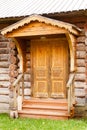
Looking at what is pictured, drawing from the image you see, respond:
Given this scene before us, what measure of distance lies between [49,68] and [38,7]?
2295 millimetres

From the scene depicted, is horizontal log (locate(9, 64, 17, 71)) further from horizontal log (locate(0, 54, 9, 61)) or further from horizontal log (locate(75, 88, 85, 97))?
horizontal log (locate(75, 88, 85, 97))

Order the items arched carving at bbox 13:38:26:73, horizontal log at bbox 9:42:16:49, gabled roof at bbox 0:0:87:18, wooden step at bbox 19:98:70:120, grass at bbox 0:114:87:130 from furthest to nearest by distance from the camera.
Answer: horizontal log at bbox 9:42:16:49 → arched carving at bbox 13:38:26:73 → gabled roof at bbox 0:0:87:18 → wooden step at bbox 19:98:70:120 → grass at bbox 0:114:87:130

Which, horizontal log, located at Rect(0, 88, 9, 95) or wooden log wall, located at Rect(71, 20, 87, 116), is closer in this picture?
wooden log wall, located at Rect(71, 20, 87, 116)

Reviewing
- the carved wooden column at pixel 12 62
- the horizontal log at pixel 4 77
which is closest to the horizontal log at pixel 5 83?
the horizontal log at pixel 4 77

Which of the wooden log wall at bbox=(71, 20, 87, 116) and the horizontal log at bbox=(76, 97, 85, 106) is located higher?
the wooden log wall at bbox=(71, 20, 87, 116)

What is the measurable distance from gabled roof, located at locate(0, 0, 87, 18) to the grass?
11.6 feet

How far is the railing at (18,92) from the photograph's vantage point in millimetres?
12727

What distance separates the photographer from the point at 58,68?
521 inches

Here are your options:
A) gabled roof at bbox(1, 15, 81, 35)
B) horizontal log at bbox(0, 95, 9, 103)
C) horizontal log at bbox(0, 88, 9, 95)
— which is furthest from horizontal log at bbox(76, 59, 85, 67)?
horizontal log at bbox(0, 95, 9, 103)

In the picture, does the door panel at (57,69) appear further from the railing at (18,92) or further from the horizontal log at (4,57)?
the horizontal log at (4,57)

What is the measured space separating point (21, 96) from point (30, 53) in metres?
1.57

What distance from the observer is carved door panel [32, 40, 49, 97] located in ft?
44.1

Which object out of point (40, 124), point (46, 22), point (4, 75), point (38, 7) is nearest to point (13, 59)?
point (4, 75)

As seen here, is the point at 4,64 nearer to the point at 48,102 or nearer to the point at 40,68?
the point at 40,68
